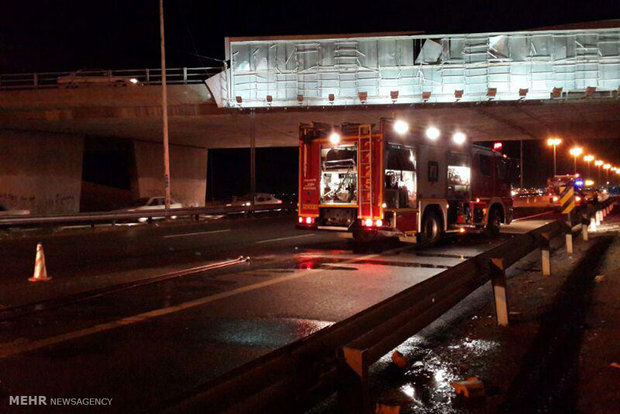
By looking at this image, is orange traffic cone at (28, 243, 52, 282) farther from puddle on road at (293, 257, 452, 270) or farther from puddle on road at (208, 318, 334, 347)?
puddle on road at (208, 318, 334, 347)

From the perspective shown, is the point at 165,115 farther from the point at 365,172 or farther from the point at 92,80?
the point at 365,172

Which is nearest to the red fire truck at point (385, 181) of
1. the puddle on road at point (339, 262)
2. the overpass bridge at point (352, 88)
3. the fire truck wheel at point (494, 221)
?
the fire truck wheel at point (494, 221)

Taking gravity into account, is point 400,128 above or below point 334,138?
above

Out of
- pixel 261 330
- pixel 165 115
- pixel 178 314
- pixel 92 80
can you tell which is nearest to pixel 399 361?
pixel 261 330

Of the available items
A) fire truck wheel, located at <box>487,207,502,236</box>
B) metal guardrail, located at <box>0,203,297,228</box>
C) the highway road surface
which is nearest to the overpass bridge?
metal guardrail, located at <box>0,203,297,228</box>

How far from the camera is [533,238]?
9023mm

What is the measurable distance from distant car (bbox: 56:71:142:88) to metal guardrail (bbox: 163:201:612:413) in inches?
1061

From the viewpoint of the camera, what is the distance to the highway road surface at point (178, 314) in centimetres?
521

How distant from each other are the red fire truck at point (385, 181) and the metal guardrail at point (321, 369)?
9189mm

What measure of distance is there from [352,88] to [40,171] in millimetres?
17317

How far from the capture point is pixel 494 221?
19.2 meters

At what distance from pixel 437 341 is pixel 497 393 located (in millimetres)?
1628

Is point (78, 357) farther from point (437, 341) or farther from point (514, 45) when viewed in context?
point (514, 45)

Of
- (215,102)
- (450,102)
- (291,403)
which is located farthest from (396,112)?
(291,403)
